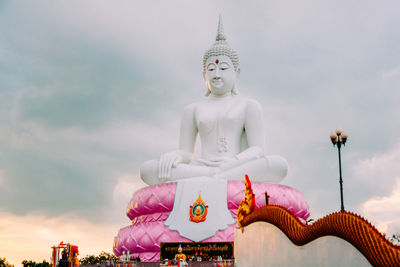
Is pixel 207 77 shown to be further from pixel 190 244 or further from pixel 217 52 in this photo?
pixel 190 244

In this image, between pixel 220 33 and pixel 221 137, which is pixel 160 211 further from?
pixel 220 33

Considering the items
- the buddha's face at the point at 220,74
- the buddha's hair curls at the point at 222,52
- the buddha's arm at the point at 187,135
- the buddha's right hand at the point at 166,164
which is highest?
the buddha's hair curls at the point at 222,52

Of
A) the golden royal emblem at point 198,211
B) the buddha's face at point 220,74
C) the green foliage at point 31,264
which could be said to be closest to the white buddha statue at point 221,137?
the buddha's face at point 220,74

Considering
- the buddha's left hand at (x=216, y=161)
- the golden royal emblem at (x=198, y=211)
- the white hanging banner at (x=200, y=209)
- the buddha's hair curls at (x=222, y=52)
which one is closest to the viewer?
the white hanging banner at (x=200, y=209)

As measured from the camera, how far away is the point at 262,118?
1642 centimetres

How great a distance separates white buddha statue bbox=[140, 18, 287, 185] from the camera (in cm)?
1452

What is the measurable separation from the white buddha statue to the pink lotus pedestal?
2.13ft

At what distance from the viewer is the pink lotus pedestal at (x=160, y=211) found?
43.6 ft

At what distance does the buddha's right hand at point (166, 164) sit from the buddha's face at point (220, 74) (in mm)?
3201

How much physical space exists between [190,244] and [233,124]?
5258 mm

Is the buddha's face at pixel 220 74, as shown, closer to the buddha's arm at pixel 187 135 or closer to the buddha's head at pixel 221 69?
the buddha's head at pixel 221 69

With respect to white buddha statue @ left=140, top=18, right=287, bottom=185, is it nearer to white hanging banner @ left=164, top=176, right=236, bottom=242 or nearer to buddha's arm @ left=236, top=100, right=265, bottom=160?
buddha's arm @ left=236, top=100, right=265, bottom=160

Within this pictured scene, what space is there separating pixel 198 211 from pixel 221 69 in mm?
5771

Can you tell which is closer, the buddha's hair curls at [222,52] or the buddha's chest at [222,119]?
the buddha's chest at [222,119]
